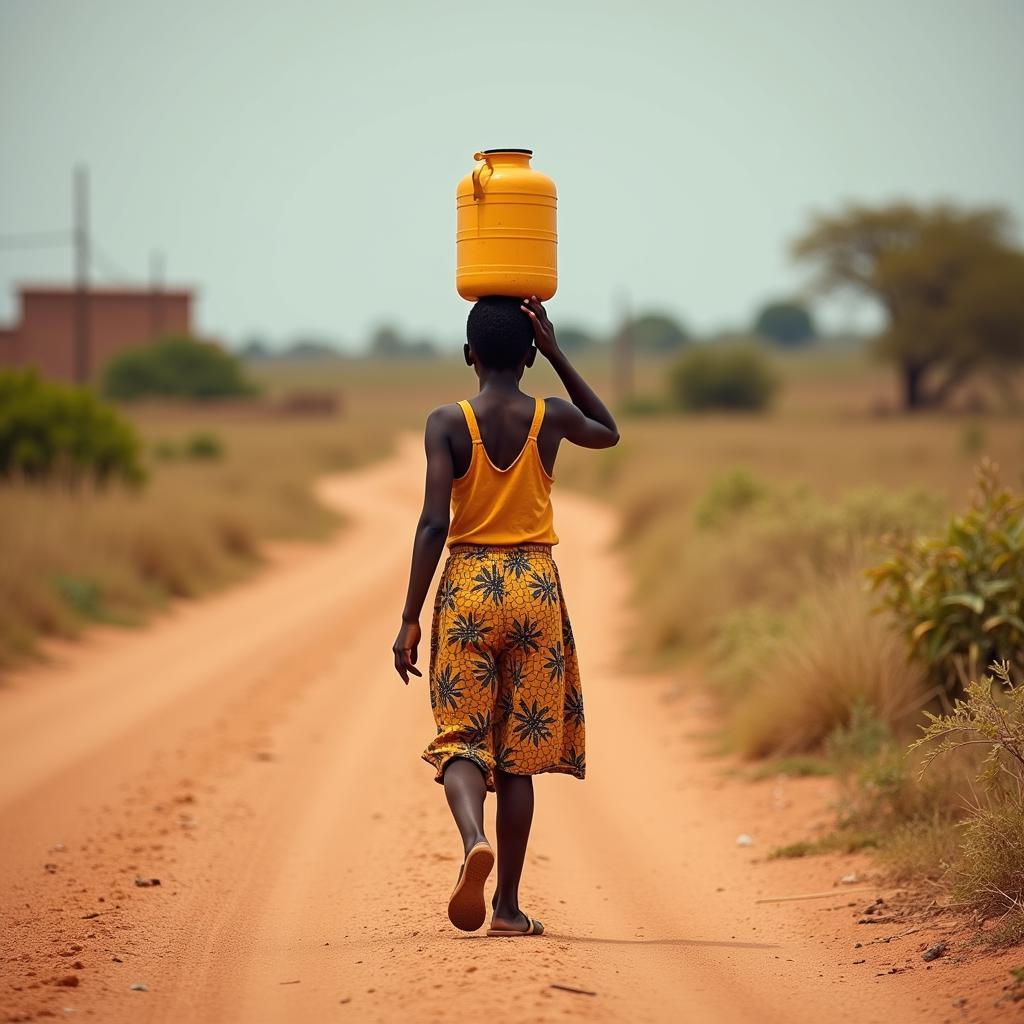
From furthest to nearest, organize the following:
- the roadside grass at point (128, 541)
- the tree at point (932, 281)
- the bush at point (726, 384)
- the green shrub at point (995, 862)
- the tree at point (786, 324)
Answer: the tree at point (786, 324)
the bush at point (726, 384)
the tree at point (932, 281)
the roadside grass at point (128, 541)
the green shrub at point (995, 862)

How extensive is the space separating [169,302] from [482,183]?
7657 cm

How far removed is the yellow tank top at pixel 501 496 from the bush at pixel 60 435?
15.6m

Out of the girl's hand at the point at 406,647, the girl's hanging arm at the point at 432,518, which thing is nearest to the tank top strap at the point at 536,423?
the girl's hanging arm at the point at 432,518

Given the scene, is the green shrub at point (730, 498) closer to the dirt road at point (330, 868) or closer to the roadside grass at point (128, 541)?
the dirt road at point (330, 868)

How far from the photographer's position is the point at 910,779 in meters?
6.99

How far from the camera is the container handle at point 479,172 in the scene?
5172 mm

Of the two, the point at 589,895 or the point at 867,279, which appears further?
the point at 867,279

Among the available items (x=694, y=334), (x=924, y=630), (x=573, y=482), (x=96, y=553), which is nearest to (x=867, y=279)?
(x=573, y=482)

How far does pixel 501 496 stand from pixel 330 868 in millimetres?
2328

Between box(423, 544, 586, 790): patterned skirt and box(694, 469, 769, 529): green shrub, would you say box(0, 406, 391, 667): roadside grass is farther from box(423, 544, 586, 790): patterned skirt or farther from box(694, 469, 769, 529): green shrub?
box(423, 544, 586, 790): patterned skirt

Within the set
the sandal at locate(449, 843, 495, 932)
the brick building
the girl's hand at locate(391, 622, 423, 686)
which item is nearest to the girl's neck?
the girl's hand at locate(391, 622, 423, 686)

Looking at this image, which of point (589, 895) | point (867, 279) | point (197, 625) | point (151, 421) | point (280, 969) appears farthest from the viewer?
point (867, 279)

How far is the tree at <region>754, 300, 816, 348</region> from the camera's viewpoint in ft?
515

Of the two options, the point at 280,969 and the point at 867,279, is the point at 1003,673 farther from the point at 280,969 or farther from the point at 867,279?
the point at 867,279
